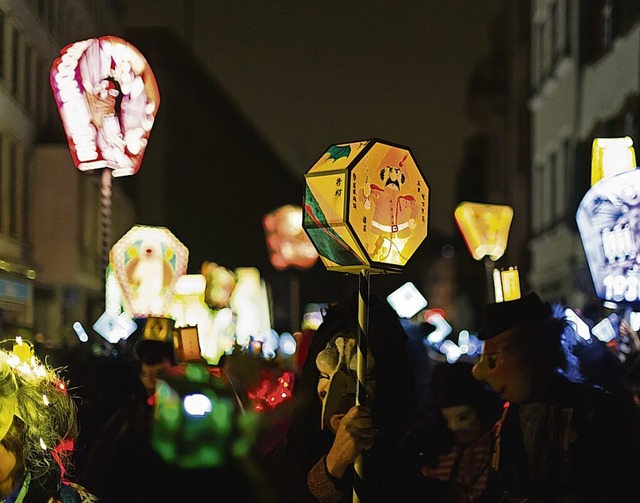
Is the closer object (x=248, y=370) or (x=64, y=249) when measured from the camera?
(x=248, y=370)

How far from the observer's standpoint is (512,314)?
491 centimetres

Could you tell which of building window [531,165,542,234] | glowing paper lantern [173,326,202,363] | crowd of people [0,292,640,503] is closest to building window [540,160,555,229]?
building window [531,165,542,234]

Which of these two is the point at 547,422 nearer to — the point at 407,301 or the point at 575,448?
the point at 575,448

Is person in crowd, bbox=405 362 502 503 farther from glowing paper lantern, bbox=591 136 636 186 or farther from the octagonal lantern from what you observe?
glowing paper lantern, bbox=591 136 636 186

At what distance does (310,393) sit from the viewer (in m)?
4.18

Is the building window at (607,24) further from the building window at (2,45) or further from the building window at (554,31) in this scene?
the building window at (2,45)

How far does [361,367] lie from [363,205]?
75 centimetres

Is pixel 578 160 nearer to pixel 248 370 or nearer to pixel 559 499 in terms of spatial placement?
pixel 248 370

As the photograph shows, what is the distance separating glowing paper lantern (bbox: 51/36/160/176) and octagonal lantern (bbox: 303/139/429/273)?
210 inches

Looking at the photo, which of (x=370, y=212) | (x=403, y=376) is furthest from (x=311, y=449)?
(x=370, y=212)

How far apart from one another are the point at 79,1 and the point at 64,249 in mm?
3469

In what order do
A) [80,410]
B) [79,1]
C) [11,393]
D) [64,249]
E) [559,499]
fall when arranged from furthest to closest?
[79,1] < [64,249] < [80,410] < [559,499] < [11,393]

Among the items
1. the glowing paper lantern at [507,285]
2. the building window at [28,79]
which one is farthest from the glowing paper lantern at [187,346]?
the building window at [28,79]

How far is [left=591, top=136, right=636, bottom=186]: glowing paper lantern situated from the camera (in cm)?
797
